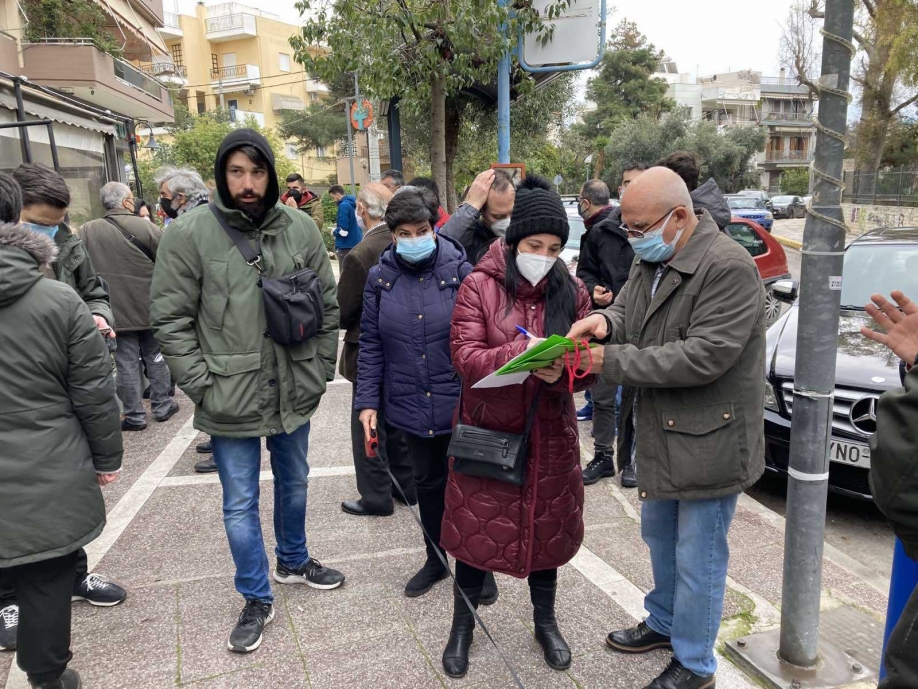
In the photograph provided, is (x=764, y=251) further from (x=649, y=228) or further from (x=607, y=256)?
(x=649, y=228)

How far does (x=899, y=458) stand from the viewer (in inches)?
52.9

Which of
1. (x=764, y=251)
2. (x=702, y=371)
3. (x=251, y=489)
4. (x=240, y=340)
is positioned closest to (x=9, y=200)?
(x=240, y=340)

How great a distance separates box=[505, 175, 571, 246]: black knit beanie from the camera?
2596mm

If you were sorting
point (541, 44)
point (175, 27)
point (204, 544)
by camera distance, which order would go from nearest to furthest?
point (204, 544), point (541, 44), point (175, 27)

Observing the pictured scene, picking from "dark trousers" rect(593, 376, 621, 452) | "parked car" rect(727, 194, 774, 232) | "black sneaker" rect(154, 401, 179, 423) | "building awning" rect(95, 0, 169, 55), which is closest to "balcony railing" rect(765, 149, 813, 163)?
"parked car" rect(727, 194, 774, 232)

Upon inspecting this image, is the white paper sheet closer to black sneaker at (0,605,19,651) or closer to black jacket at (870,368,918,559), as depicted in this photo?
black jacket at (870,368,918,559)

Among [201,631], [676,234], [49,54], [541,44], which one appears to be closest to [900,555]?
[676,234]

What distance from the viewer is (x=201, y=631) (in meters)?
3.05

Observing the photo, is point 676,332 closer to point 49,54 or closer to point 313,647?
point 313,647

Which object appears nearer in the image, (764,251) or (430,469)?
(430,469)

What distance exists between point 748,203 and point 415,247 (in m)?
28.4

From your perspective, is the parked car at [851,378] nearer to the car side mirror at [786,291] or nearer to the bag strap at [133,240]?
the car side mirror at [786,291]

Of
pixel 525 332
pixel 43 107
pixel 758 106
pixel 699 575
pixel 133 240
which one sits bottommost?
pixel 699 575

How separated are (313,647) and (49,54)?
15.4 meters
